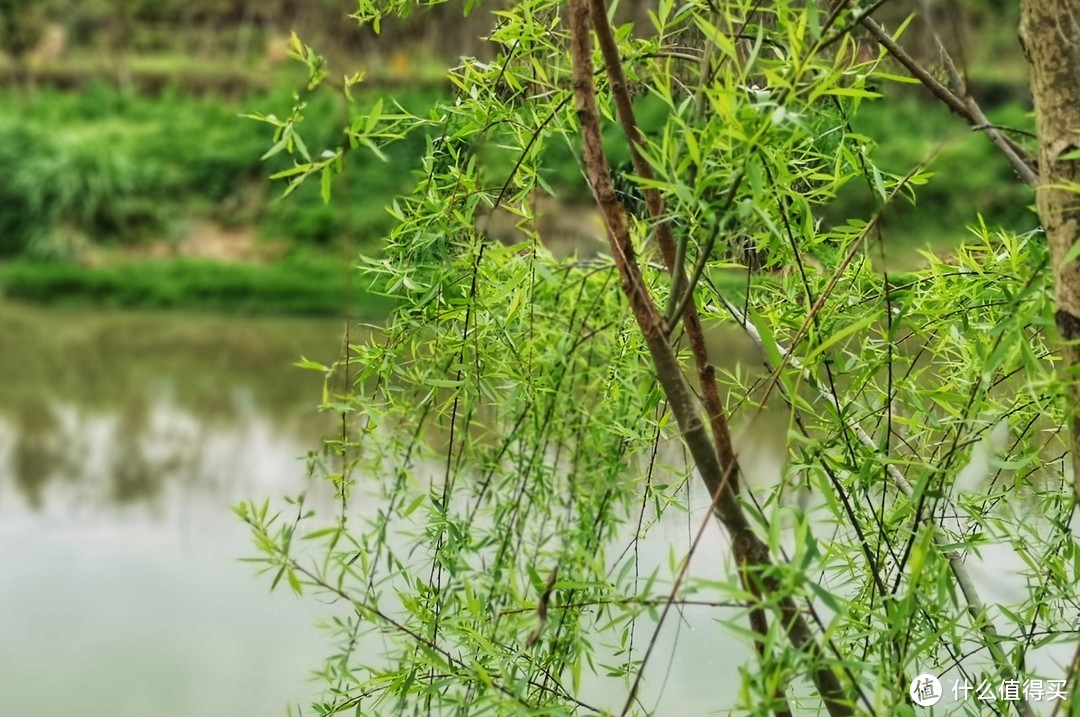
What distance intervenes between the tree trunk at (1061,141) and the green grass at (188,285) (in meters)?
3.07

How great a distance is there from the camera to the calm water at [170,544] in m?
1.38

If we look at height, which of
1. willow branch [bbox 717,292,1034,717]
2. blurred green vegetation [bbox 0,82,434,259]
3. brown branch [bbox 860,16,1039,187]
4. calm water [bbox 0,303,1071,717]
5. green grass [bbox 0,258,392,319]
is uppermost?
blurred green vegetation [bbox 0,82,434,259]

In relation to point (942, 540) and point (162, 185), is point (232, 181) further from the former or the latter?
point (942, 540)

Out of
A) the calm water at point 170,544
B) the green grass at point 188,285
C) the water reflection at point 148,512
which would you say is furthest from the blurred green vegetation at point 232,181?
the calm water at point 170,544

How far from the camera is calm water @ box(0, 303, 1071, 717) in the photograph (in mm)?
1375

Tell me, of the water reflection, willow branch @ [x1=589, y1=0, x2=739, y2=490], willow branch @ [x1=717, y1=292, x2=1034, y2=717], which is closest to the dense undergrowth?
the water reflection

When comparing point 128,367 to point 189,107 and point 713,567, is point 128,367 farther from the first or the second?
point 189,107

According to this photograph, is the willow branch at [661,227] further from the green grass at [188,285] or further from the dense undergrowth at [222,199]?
the green grass at [188,285]

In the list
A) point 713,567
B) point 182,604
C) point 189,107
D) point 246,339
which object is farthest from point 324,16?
point 713,567

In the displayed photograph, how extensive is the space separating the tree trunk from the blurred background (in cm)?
5

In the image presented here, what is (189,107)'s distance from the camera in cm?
506

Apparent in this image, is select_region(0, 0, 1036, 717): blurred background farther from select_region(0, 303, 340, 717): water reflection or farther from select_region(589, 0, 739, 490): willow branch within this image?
select_region(589, 0, 739, 490): willow branch

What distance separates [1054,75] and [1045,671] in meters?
0.97

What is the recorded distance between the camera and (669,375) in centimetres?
54
